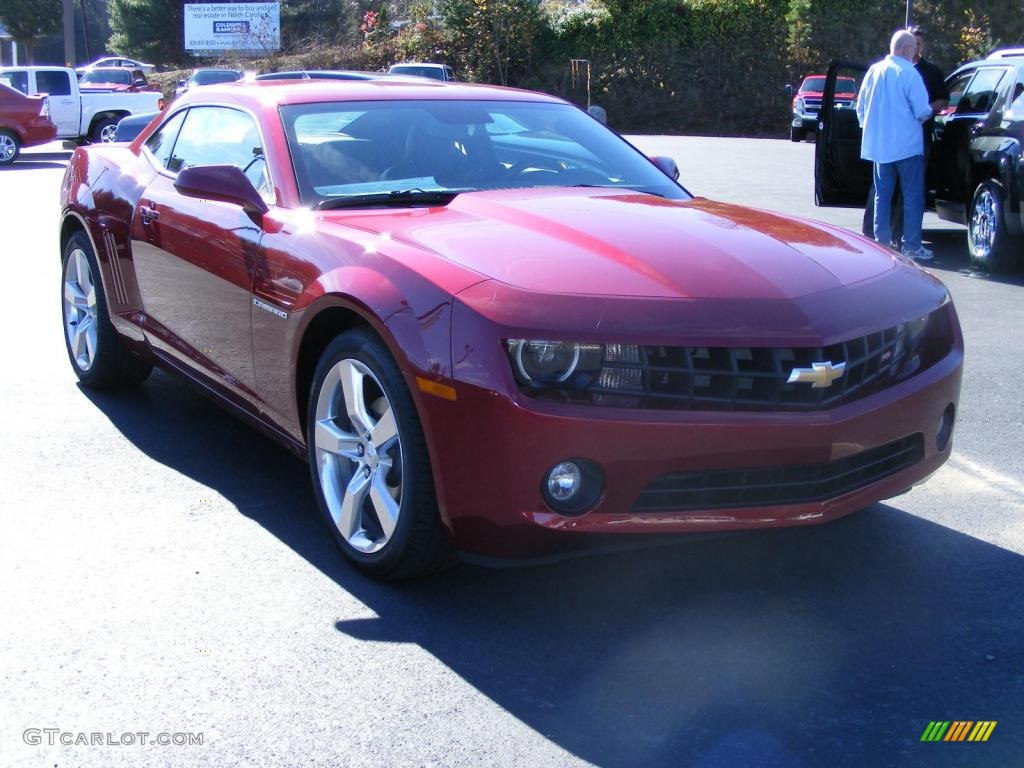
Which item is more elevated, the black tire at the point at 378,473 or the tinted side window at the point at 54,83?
the tinted side window at the point at 54,83

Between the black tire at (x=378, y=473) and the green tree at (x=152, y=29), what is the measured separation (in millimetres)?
53769

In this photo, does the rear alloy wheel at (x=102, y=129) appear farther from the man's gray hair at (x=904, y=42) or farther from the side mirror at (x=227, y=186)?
the side mirror at (x=227, y=186)

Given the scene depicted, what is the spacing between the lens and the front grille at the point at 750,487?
323cm

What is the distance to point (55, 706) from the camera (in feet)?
9.91

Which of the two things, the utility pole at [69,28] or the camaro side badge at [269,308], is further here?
the utility pole at [69,28]

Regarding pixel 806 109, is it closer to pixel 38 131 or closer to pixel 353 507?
pixel 38 131

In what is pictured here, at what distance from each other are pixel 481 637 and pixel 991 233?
732 cm

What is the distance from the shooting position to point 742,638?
337 centimetres

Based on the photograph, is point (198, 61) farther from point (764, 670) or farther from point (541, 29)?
point (764, 670)

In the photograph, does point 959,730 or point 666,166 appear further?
point 666,166

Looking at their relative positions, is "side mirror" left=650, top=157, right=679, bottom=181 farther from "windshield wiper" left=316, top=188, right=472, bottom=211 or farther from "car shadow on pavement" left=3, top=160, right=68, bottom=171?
"car shadow on pavement" left=3, top=160, right=68, bottom=171

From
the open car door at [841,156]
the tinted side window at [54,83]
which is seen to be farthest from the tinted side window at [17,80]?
the open car door at [841,156]

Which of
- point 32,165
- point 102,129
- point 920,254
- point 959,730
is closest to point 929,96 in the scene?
point 920,254

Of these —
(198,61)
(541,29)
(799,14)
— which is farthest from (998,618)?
(198,61)
